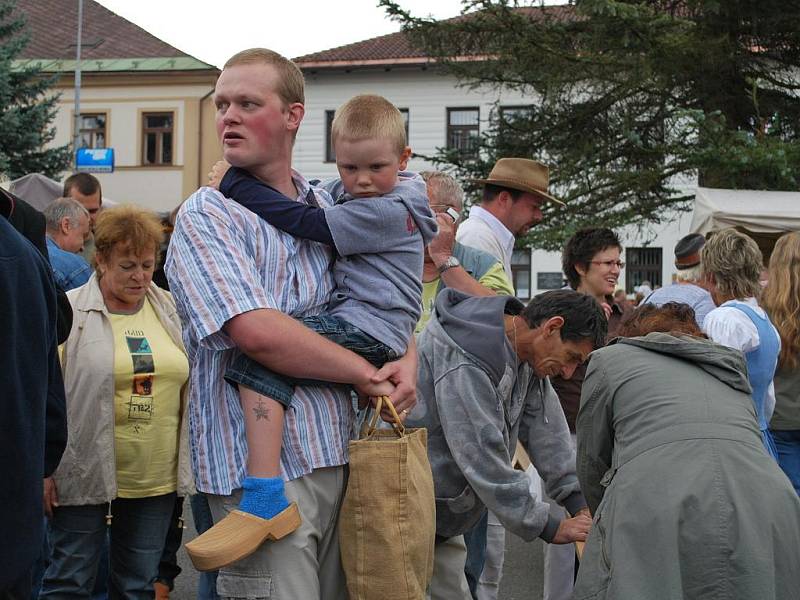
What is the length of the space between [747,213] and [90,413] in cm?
761

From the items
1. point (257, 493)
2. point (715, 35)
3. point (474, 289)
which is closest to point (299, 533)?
point (257, 493)

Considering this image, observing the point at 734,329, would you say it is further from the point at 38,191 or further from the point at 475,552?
the point at 38,191

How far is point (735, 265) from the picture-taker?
614 centimetres

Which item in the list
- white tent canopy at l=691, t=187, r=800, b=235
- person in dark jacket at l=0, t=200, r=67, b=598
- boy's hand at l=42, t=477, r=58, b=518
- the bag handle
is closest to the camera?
person in dark jacket at l=0, t=200, r=67, b=598

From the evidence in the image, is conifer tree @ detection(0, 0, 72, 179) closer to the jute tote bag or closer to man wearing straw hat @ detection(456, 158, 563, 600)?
man wearing straw hat @ detection(456, 158, 563, 600)

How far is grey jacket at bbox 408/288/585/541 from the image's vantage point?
150 inches

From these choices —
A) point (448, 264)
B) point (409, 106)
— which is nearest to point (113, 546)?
point (448, 264)

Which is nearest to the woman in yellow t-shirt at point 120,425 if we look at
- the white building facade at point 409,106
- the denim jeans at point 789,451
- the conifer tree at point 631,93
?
the denim jeans at point 789,451

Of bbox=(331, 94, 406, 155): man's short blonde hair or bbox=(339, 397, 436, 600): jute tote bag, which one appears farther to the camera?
bbox=(331, 94, 406, 155): man's short blonde hair

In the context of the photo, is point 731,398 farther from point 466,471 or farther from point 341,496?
point 341,496

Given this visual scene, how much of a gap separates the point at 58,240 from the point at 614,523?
11.7 feet

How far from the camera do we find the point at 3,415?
2.17 meters

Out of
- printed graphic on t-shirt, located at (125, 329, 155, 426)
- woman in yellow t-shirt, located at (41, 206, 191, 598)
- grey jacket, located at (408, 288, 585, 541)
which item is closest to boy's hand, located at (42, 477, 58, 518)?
woman in yellow t-shirt, located at (41, 206, 191, 598)

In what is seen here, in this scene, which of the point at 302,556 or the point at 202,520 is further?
the point at 202,520
